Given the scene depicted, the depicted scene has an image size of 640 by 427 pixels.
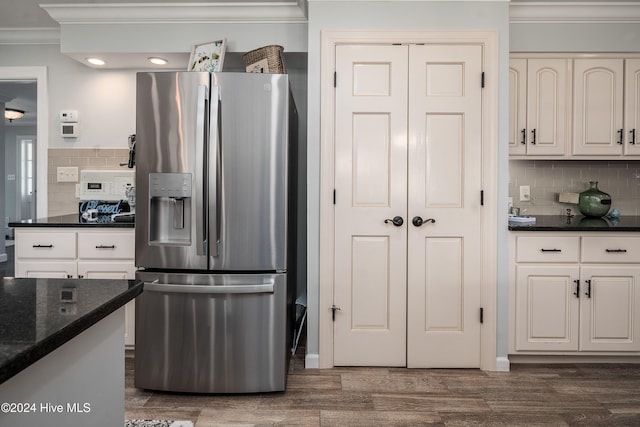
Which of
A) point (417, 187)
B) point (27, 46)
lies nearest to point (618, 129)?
point (417, 187)

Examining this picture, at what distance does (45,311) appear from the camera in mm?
748

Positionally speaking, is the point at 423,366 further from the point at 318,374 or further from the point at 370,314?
the point at 318,374

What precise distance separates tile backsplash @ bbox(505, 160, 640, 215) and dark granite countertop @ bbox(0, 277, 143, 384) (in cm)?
318

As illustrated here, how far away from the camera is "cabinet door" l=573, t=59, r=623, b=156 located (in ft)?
10.1

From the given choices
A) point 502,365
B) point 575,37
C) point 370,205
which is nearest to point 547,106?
point 575,37

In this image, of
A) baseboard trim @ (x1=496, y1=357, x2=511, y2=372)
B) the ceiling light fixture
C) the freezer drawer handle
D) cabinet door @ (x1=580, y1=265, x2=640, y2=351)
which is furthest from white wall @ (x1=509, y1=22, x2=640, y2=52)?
the ceiling light fixture

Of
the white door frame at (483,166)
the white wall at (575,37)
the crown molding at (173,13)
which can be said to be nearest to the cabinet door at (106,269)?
the white door frame at (483,166)

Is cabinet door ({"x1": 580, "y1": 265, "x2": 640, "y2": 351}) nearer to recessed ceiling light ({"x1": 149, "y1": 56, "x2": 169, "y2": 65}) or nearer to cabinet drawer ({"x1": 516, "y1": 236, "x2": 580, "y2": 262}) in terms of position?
cabinet drawer ({"x1": 516, "y1": 236, "x2": 580, "y2": 262})

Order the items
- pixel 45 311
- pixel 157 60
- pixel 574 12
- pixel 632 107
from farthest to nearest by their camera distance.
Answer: pixel 157 60
pixel 632 107
pixel 574 12
pixel 45 311

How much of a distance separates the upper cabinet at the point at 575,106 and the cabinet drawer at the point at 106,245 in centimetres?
273

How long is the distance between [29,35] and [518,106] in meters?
3.86

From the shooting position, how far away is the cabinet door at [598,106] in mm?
3082

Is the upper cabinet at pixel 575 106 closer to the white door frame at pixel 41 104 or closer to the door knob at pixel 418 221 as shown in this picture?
the door knob at pixel 418 221

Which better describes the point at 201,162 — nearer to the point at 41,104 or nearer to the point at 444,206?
the point at 444,206
